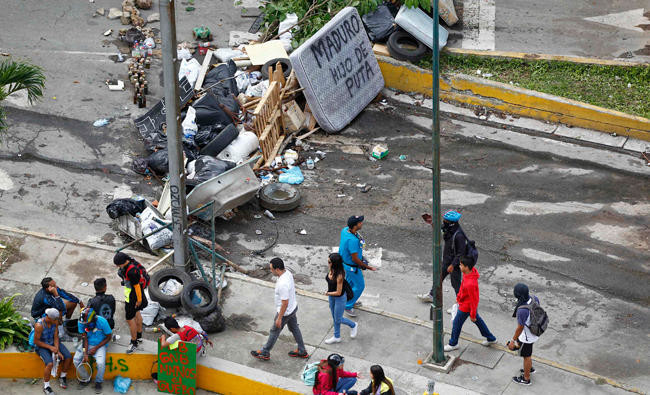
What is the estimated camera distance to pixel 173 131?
10.9 metres

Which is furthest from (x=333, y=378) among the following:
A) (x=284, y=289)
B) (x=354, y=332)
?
(x=354, y=332)

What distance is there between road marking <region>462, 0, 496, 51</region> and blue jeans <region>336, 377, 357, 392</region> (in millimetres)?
10499

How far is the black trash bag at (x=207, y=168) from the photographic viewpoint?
44.5 feet

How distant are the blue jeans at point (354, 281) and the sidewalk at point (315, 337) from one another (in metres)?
0.32

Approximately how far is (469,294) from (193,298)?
3497 millimetres

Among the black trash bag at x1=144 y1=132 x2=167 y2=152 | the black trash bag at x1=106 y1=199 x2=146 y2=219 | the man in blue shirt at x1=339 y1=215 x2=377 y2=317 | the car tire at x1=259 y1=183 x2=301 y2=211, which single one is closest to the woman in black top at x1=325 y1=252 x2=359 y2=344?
the man in blue shirt at x1=339 y1=215 x2=377 y2=317

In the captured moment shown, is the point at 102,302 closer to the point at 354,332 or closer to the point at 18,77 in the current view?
the point at 354,332

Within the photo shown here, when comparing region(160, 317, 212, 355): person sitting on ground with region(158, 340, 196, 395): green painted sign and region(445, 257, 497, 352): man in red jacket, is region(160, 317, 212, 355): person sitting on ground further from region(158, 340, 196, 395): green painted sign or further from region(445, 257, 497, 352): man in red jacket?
region(445, 257, 497, 352): man in red jacket

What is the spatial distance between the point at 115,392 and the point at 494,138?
29.3 ft

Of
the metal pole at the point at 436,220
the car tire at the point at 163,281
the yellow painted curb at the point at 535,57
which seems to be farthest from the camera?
the yellow painted curb at the point at 535,57

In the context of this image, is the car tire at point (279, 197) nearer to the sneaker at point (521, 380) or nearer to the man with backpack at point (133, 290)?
the man with backpack at point (133, 290)

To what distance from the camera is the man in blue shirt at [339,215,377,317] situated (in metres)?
10.4

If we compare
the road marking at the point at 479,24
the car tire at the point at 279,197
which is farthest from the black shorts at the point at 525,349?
the road marking at the point at 479,24

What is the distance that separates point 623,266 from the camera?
12.6m
